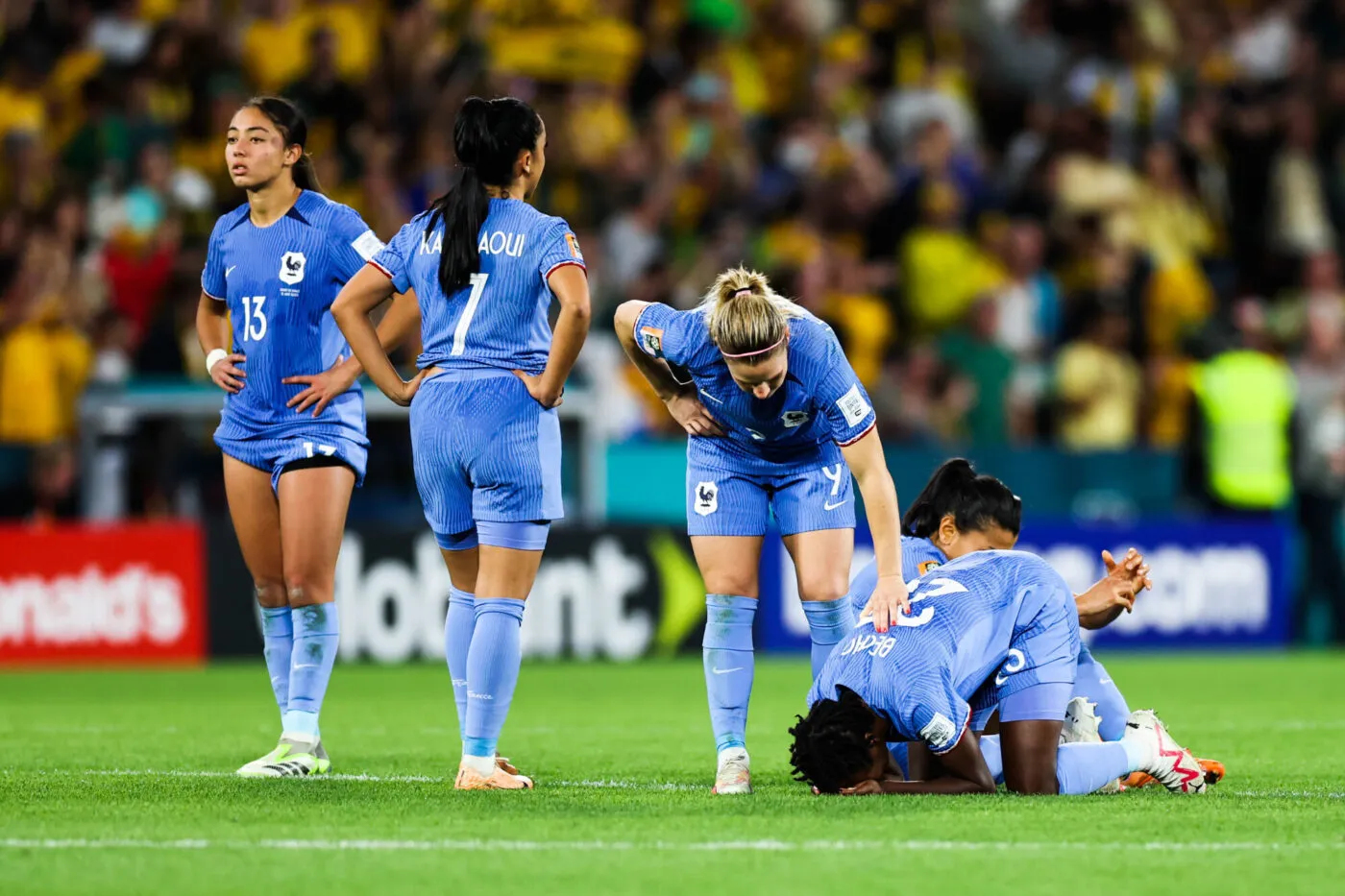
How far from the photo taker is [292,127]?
7379 millimetres

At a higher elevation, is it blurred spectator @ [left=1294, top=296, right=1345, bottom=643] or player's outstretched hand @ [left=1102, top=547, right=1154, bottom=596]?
blurred spectator @ [left=1294, top=296, right=1345, bottom=643]

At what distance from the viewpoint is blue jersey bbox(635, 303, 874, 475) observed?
620cm

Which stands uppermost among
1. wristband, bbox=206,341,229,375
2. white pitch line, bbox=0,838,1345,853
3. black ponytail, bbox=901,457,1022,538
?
wristband, bbox=206,341,229,375

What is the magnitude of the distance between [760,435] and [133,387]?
7.86m

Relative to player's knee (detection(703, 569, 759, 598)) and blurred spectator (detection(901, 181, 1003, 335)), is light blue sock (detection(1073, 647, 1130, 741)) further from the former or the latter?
Result: blurred spectator (detection(901, 181, 1003, 335))

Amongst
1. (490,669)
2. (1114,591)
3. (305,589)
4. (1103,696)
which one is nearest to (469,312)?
(490,669)

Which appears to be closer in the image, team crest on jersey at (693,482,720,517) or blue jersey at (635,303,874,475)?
blue jersey at (635,303,874,475)

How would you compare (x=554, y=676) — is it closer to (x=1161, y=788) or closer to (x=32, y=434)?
(x=32, y=434)

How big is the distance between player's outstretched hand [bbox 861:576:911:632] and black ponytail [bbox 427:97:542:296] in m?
1.59

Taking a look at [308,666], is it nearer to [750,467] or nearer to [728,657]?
[728,657]

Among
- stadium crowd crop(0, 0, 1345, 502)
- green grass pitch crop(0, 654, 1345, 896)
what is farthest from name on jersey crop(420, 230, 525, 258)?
Result: stadium crowd crop(0, 0, 1345, 502)

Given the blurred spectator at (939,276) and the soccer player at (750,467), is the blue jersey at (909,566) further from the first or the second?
the blurred spectator at (939,276)

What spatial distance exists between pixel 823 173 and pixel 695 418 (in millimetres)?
10378

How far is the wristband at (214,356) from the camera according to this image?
7.37 metres
